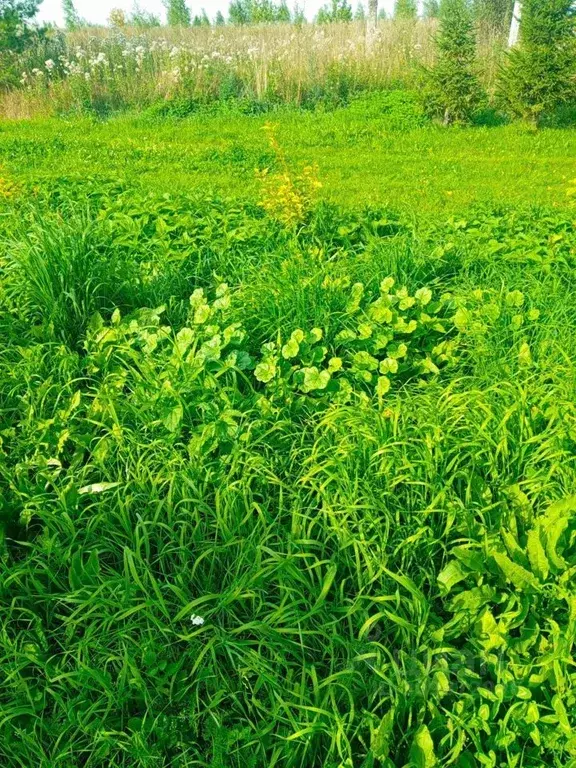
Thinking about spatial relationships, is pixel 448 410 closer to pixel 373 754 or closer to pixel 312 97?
pixel 373 754

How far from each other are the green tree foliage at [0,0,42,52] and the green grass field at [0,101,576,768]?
1274 cm

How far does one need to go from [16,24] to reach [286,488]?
1641 centimetres

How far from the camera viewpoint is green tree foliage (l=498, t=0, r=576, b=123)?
10.3m

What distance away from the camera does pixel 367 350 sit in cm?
349

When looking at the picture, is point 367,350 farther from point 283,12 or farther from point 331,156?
point 283,12

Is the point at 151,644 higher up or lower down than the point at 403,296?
lower down

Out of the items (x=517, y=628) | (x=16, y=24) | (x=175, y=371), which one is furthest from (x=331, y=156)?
(x=16, y=24)

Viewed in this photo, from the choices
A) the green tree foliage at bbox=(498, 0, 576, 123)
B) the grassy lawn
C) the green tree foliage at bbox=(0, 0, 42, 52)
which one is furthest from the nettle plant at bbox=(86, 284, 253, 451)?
the green tree foliage at bbox=(0, 0, 42, 52)

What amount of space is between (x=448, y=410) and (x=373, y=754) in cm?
152

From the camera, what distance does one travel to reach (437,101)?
10547mm

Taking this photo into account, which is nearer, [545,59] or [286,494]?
[286,494]

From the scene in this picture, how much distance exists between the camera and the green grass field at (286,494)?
1.93 metres

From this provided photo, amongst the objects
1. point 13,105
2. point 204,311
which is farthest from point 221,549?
point 13,105

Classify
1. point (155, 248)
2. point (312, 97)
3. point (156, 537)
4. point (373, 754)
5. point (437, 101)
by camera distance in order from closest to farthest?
point (373, 754) → point (156, 537) → point (155, 248) → point (437, 101) → point (312, 97)
